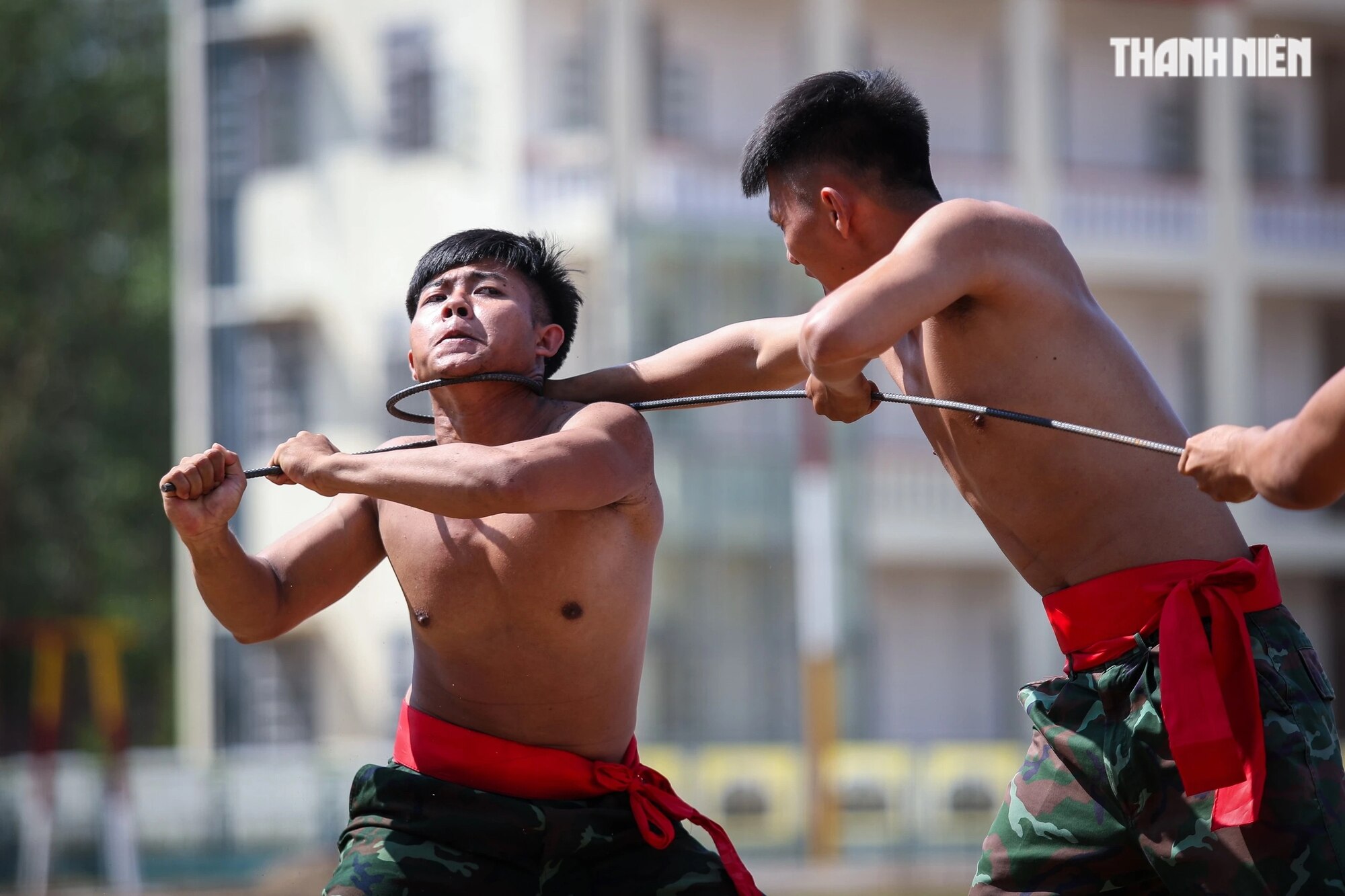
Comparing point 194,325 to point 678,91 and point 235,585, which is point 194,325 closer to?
point 678,91

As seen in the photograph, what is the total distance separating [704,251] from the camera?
17.2m

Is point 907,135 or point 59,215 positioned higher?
point 59,215

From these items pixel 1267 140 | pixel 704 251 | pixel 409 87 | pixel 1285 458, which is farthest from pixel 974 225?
pixel 1267 140

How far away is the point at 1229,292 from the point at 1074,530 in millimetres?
17309

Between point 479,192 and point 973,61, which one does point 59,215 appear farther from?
point 973,61

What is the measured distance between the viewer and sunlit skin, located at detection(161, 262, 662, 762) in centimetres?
358

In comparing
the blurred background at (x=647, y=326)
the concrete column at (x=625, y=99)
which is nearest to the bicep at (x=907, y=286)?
the blurred background at (x=647, y=326)

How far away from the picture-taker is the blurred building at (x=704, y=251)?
16734 millimetres

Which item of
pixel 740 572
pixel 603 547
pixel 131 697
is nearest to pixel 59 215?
pixel 131 697

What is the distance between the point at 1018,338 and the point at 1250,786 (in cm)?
85

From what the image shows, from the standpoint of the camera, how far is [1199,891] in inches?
120

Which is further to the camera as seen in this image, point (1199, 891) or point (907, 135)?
point (907, 135)

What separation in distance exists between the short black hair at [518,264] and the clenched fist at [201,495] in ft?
1.67

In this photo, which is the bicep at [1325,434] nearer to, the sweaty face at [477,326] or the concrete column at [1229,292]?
the sweaty face at [477,326]
